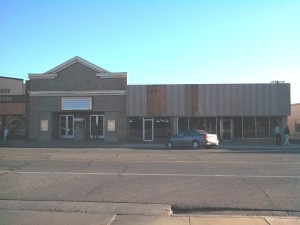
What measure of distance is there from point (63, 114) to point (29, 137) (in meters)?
3.97

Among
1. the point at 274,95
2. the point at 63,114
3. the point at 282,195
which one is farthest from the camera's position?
the point at 63,114

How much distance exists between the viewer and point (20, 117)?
3997 centimetres

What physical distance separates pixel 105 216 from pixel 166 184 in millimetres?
3906

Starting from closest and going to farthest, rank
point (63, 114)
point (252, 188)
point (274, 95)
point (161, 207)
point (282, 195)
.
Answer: point (161, 207) < point (282, 195) < point (252, 188) < point (274, 95) < point (63, 114)

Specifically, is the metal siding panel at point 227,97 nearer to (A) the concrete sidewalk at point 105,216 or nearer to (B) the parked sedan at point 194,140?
(B) the parked sedan at point 194,140

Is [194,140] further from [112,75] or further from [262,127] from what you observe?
[112,75]

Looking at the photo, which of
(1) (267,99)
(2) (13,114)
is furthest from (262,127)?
(2) (13,114)

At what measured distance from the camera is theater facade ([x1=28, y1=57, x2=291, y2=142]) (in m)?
36.5

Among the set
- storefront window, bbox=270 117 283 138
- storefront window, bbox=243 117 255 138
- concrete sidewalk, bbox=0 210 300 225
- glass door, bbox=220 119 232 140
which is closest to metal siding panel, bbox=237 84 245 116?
storefront window, bbox=243 117 255 138

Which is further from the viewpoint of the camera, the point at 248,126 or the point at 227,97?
Answer: the point at 248,126

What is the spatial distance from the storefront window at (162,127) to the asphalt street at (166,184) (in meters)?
20.5

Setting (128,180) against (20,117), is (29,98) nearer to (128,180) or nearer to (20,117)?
(20,117)

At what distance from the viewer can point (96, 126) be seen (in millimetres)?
39594

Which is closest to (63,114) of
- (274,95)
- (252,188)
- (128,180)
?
(274,95)
